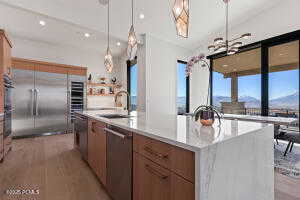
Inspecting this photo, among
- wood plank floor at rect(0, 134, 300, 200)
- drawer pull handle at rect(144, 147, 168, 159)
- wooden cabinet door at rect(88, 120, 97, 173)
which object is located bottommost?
wood plank floor at rect(0, 134, 300, 200)

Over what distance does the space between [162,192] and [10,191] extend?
1930mm

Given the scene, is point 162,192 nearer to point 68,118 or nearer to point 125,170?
point 125,170

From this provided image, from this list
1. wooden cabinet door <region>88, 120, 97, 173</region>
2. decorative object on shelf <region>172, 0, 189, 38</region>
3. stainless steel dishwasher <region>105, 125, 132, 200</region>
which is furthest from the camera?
wooden cabinet door <region>88, 120, 97, 173</region>

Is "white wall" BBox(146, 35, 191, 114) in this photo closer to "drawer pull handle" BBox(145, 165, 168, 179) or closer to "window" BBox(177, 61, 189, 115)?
"window" BBox(177, 61, 189, 115)

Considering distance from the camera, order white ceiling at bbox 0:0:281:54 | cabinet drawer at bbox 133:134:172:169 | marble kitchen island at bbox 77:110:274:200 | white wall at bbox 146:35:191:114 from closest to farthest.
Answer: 1. marble kitchen island at bbox 77:110:274:200
2. cabinet drawer at bbox 133:134:172:169
3. white ceiling at bbox 0:0:281:54
4. white wall at bbox 146:35:191:114

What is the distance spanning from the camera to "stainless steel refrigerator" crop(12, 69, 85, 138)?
4059 millimetres

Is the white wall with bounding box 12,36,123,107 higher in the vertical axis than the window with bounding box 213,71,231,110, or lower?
higher

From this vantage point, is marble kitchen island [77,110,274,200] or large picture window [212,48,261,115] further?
large picture window [212,48,261,115]

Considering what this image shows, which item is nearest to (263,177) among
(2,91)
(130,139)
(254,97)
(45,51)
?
(130,139)

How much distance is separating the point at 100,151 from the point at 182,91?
184 inches

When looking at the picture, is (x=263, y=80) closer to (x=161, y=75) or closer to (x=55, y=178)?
(x=161, y=75)

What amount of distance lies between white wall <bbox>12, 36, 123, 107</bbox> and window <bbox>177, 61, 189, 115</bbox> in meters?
2.42

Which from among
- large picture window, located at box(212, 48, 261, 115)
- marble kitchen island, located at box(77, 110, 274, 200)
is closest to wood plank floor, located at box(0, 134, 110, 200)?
marble kitchen island, located at box(77, 110, 274, 200)

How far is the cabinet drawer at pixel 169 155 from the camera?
0.79 m
